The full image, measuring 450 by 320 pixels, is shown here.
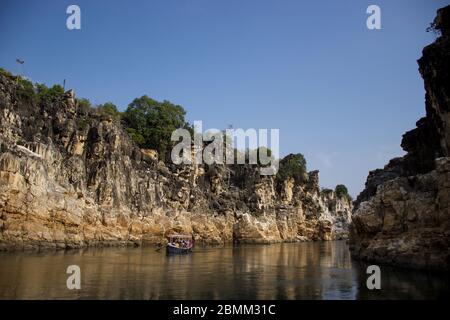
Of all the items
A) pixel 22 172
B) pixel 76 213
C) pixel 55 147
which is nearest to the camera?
pixel 22 172

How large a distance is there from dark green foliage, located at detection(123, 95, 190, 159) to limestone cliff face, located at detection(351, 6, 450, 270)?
45.9 meters

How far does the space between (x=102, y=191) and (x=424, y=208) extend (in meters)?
42.0

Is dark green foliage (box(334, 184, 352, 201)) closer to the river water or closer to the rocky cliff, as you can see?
the rocky cliff

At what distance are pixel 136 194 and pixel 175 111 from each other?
26183 millimetres

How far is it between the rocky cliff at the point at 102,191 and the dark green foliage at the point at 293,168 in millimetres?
5997

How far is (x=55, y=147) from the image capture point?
171 feet

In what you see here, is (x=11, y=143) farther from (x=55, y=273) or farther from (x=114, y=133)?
(x=55, y=273)

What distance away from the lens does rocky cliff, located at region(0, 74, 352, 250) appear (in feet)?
140

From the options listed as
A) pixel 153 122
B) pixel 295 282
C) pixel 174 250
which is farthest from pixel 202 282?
pixel 153 122

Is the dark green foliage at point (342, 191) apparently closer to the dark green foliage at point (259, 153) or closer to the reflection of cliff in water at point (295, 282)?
the dark green foliage at point (259, 153)

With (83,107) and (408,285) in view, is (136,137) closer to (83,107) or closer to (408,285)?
(83,107)

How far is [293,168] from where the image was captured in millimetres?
98000
